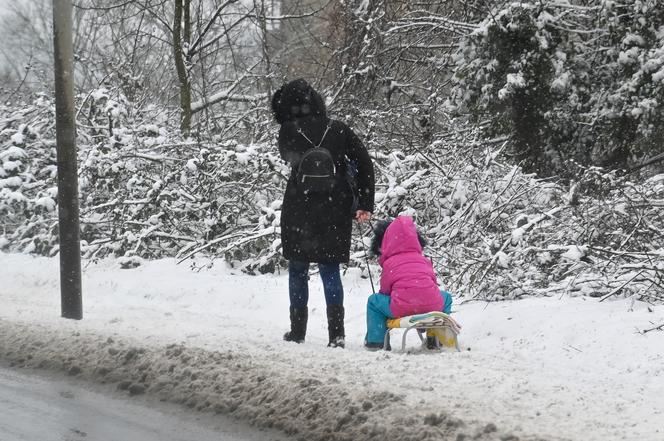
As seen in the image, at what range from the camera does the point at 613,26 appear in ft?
37.4

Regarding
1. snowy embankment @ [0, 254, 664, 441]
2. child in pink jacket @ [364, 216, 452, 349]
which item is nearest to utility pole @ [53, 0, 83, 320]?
snowy embankment @ [0, 254, 664, 441]

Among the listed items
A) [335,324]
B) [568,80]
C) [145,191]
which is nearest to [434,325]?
[335,324]

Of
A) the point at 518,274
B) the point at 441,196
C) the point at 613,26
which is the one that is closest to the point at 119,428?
the point at 518,274

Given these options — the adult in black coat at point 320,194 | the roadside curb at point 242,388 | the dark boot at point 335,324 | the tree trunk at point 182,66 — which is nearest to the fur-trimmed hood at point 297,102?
the adult in black coat at point 320,194

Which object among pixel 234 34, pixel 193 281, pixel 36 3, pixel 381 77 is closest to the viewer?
pixel 193 281

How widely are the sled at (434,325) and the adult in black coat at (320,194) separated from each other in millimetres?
531

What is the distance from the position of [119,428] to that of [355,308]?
4473 millimetres

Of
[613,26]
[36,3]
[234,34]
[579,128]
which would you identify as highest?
[36,3]

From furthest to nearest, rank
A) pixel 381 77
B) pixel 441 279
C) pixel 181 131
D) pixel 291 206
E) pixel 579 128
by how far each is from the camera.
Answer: pixel 181 131 < pixel 381 77 < pixel 579 128 < pixel 441 279 < pixel 291 206

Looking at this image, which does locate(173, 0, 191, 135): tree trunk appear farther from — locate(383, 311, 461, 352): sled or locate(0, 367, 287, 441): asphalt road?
locate(0, 367, 287, 441): asphalt road

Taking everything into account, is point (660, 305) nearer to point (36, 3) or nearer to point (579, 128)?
point (579, 128)

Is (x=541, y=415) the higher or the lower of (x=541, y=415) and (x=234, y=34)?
the lower

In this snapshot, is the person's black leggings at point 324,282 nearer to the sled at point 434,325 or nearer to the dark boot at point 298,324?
the dark boot at point 298,324

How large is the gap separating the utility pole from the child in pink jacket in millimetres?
3206
